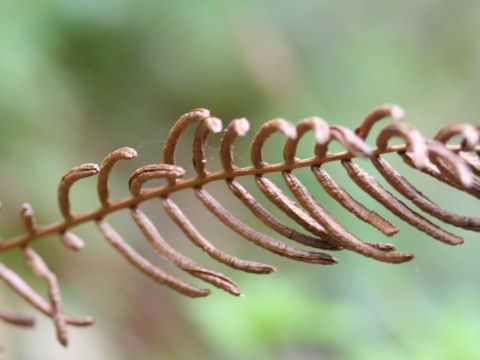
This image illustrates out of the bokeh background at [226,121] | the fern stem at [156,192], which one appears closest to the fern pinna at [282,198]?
the fern stem at [156,192]

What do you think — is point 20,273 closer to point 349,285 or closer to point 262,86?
point 349,285

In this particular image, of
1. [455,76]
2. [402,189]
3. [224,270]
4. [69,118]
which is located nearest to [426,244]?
[224,270]

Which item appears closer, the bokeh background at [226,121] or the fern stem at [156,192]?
the fern stem at [156,192]

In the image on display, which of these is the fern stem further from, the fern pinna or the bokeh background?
the bokeh background

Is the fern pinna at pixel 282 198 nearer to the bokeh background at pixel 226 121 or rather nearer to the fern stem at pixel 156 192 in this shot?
the fern stem at pixel 156 192

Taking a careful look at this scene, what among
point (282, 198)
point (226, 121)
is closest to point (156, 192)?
point (282, 198)

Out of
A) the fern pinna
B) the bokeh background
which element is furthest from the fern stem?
the bokeh background
